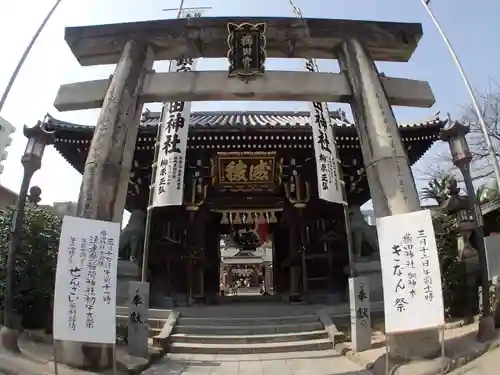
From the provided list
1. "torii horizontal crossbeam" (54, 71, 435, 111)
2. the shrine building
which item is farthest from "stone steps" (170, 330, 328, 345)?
"torii horizontal crossbeam" (54, 71, 435, 111)

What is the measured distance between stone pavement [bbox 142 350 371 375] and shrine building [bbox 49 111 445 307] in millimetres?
4434

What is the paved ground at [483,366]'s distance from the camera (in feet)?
16.2

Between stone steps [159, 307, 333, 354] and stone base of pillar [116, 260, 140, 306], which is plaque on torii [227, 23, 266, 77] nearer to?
stone steps [159, 307, 333, 354]

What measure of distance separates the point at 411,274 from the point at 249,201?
838 cm

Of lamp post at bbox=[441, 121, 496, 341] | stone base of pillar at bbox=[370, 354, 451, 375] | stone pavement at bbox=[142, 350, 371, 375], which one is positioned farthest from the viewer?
lamp post at bbox=[441, 121, 496, 341]

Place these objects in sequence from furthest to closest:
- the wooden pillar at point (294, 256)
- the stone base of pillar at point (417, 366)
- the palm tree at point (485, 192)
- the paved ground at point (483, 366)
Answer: the palm tree at point (485, 192) → the wooden pillar at point (294, 256) → the stone base of pillar at point (417, 366) → the paved ground at point (483, 366)

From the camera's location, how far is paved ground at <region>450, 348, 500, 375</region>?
4.93 metres

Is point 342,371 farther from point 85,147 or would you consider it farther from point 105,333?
point 85,147

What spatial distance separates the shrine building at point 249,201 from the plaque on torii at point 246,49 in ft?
14.5

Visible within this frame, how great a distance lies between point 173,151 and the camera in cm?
928

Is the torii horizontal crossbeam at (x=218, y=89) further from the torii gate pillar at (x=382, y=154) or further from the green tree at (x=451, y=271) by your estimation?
the green tree at (x=451, y=271)

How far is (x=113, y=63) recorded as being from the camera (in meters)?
8.11

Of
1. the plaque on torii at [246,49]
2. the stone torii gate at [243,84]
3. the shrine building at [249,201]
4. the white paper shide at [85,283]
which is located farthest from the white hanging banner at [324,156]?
the white paper shide at [85,283]

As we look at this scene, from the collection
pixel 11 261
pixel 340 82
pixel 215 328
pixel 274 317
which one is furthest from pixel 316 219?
pixel 11 261
